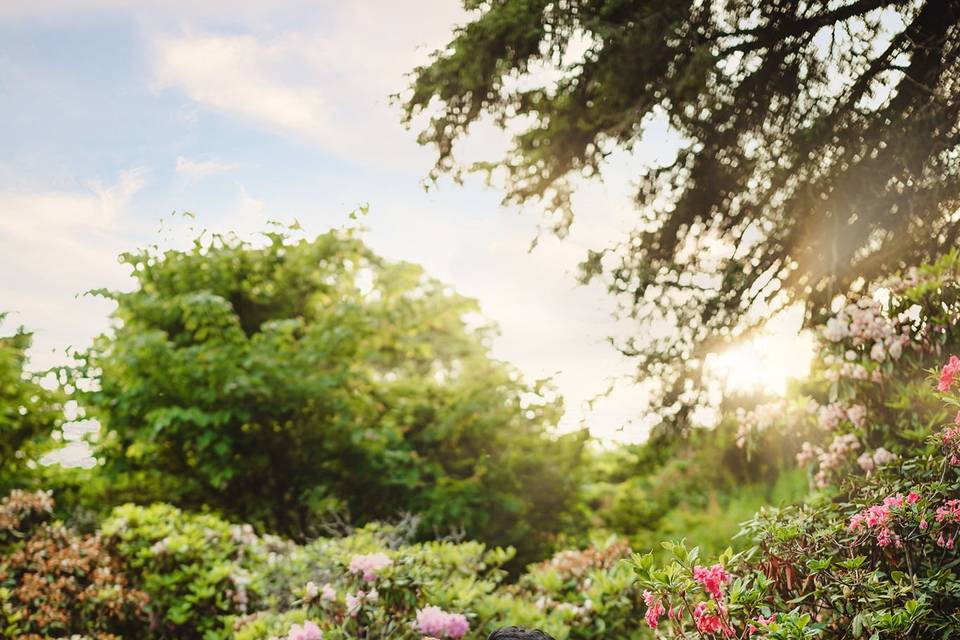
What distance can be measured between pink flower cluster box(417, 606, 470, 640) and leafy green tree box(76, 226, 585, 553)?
365 cm

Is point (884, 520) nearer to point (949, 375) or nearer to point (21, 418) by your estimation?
point (949, 375)

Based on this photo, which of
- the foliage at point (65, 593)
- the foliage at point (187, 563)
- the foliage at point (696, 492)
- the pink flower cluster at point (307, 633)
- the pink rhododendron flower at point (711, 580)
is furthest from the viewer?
the foliage at point (696, 492)

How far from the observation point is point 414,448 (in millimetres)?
8453

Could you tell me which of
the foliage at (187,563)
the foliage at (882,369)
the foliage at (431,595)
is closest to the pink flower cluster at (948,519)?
the foliage at (882,369)

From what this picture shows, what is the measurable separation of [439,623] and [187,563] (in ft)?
10.9

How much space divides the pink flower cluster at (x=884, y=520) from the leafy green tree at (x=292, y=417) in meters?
4.94

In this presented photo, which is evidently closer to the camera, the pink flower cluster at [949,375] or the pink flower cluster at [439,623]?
the pink flower cluster at [949,375]

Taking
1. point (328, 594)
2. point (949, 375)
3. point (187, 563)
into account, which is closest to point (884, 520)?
point (949, 375)

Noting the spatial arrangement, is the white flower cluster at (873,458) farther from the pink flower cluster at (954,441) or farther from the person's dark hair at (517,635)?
the person's dark hair at (517,635)

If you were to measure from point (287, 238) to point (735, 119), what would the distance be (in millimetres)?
6248

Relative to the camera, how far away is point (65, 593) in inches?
213

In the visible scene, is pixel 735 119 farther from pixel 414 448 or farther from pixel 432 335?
pixel 432 335

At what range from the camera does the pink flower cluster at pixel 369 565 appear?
371 centimetres

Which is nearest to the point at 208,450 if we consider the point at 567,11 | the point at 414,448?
the point at 414,448
